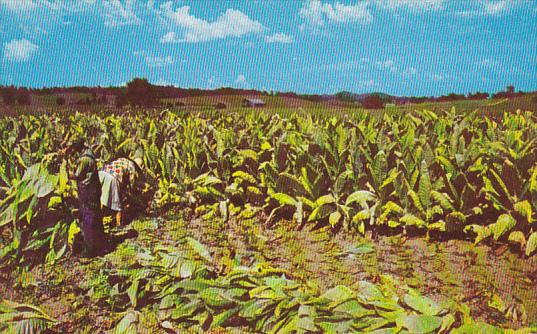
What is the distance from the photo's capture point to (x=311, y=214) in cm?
403

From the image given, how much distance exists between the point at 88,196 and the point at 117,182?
669 mm

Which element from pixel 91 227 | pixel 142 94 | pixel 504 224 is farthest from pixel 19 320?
pixel 142 94

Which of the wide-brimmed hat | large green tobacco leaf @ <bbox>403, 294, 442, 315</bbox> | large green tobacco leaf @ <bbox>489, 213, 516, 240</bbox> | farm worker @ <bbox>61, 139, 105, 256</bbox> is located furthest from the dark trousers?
large green tobacco leaf @ <bbox>489, 213, 516, 240</bbox>

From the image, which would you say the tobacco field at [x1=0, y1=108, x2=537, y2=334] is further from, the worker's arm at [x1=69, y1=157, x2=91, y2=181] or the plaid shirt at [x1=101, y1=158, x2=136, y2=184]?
the plaid shirt at [x1=101, y1=158, x2=136, y2=184]

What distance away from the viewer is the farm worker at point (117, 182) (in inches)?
174

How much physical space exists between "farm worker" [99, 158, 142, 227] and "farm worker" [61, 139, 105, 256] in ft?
1.67

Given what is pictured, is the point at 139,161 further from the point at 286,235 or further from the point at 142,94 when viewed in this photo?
the point at 142,94

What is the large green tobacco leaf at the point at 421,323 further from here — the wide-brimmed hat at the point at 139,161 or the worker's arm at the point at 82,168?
the wide-brimmed hat at the point at 139,161

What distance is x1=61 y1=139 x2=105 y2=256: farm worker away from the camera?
3.72m

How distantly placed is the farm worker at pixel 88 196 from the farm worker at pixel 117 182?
1.67 ft

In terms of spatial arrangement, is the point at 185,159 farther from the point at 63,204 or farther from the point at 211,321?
the point at 211,321

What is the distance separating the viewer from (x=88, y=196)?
382 cm

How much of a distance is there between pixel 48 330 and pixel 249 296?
3.94 ft

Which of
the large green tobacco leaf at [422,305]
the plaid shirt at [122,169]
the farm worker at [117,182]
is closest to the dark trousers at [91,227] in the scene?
the farm worker at [117,182]
